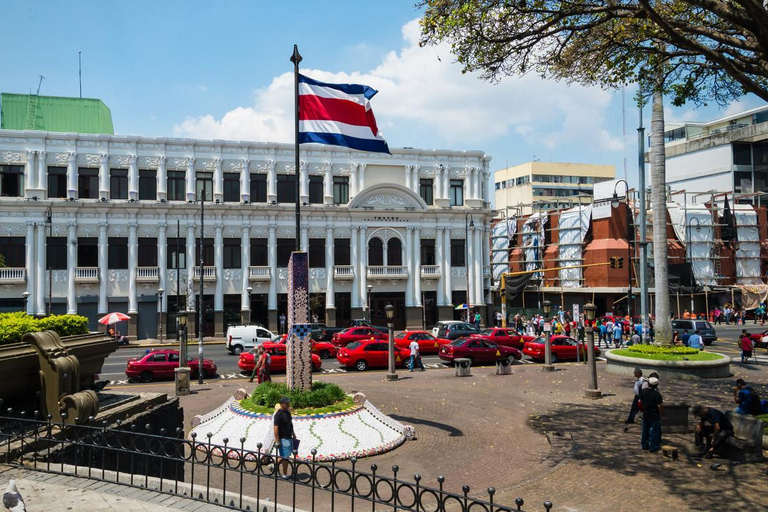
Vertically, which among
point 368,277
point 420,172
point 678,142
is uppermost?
point 678,142

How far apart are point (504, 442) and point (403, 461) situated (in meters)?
3.06

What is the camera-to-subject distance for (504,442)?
14.5 metres

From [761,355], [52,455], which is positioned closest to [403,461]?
[52,455]

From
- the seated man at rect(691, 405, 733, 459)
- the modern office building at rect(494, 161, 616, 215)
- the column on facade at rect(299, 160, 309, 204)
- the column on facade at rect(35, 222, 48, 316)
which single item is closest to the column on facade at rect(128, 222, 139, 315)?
the column on facade at rect(35, 222, 48, 316)

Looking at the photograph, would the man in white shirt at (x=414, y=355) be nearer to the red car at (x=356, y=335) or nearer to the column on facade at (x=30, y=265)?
the red car at (x=356, y=335)

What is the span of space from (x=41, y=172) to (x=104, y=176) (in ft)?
13.4

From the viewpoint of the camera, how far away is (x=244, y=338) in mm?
36094

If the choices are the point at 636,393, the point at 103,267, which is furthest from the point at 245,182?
the point at 636,393

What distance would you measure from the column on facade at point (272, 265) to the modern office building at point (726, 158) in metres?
45.8

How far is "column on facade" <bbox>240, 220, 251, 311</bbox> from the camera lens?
4547 cm

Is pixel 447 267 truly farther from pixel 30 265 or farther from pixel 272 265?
pixel 30 265

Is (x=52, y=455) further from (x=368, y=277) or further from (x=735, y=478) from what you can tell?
(x=368, y=277)

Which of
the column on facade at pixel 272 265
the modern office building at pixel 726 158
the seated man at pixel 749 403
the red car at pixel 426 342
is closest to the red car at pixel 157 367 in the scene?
the red car at pixel 426 342

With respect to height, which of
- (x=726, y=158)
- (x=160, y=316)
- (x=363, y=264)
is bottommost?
(x=160, y=316)
